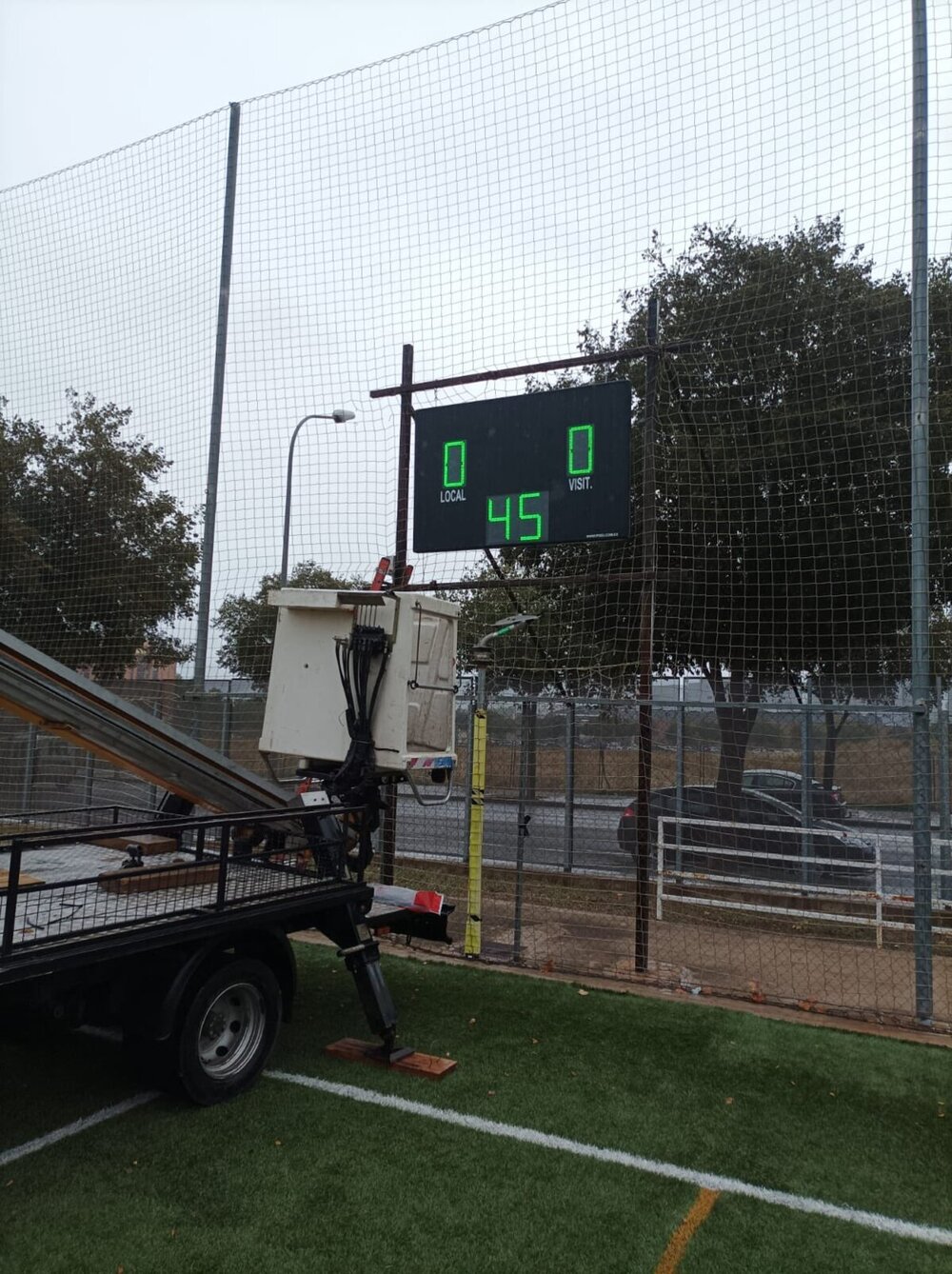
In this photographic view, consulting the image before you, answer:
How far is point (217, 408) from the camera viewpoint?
337 inches

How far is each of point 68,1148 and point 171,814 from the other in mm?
2034

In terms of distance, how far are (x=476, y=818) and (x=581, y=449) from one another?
111 inches

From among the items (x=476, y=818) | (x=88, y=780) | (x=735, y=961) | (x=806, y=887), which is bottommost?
(x=735, y=961)

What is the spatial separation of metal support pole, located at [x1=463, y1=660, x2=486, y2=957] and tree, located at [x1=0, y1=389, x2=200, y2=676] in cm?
516

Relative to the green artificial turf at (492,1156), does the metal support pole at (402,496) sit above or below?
above

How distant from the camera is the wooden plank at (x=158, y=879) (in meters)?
3.96

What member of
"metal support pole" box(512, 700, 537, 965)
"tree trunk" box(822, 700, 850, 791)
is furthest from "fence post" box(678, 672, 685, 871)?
"metal support pole" box(512, 700, 537, 965)

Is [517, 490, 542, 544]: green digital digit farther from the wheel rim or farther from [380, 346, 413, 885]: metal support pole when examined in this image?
the wheel rim

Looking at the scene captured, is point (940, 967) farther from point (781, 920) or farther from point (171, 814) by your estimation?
point (171, 814)

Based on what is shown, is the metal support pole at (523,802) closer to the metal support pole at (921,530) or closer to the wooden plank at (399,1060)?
the wooden plank at (399,1060)

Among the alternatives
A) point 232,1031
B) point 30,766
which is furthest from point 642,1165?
point 30,766

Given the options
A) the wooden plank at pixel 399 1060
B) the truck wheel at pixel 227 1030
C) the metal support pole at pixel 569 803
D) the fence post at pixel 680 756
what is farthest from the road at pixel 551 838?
the truck wheel at pixel 227 1030

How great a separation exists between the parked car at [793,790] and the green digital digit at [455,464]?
4.27 m

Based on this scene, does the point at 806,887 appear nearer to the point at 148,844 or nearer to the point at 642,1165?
the point at 642,1165
